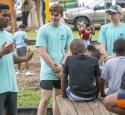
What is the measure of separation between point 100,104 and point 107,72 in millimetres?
432

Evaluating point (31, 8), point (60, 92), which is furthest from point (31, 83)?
point (31, 8)

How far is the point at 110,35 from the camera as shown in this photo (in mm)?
7812

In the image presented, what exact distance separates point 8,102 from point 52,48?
1375 mm

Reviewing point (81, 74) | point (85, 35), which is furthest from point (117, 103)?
point (85, 35)

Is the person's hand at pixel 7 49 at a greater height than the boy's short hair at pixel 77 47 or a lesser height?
greater

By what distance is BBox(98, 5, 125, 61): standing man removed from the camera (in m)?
7.79

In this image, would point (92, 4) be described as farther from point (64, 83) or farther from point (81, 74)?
point (81, 74)

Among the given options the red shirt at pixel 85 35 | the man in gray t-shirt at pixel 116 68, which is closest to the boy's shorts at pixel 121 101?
the man in gray t-shirt at pixel 116 68

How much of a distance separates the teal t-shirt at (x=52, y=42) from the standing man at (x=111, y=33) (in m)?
0.70

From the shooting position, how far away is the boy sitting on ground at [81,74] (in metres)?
6.74

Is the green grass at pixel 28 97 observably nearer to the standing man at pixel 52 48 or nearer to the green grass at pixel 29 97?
the green grass at pixel 29 97

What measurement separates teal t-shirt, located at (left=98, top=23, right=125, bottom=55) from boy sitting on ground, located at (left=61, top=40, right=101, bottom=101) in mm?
1063

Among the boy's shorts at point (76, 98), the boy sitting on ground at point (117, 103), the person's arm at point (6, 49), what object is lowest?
the boy's shorts at point (76, 98)

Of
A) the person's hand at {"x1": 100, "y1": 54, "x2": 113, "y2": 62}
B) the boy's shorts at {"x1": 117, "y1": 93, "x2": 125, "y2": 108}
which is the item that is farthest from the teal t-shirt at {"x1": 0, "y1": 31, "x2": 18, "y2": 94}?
the boy's shorts at {"x1": 117, "y1": 93, "x2": 125, "y2": 108}
